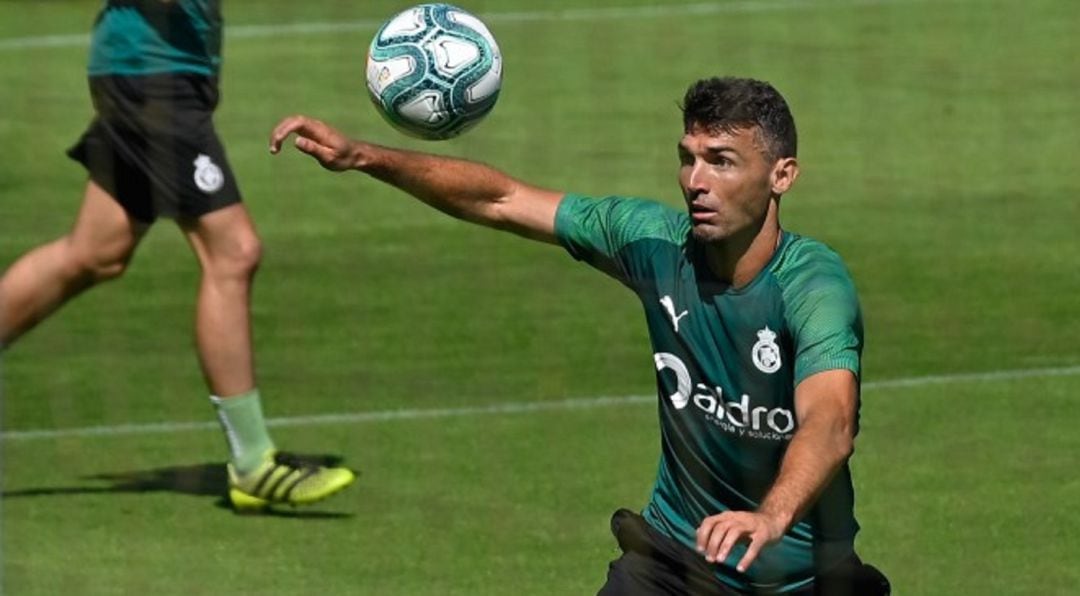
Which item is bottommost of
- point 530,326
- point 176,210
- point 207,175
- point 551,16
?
point 530,326

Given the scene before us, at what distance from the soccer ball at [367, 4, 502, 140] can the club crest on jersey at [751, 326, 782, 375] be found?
1187 mm

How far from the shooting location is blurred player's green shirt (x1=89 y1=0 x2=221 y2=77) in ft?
28.5

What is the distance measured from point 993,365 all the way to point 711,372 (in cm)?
455

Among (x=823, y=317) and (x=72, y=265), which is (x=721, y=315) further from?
(x=72, y=265)

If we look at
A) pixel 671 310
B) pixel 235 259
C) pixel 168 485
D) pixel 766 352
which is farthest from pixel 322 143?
pixel 168 485

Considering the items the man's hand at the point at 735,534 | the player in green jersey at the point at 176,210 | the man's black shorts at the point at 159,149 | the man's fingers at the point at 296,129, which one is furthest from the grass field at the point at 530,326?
the man's hand at the point at 735,534

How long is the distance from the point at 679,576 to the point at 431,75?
60.1 inches

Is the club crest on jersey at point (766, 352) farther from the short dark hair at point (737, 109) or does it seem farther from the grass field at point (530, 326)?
the grass field at point (530, 326)

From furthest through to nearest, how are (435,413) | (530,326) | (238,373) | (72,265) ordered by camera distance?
(530,326) → (435,413) → (72,265) → (238,373)

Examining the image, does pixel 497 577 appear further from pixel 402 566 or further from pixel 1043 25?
pixel 1043 25

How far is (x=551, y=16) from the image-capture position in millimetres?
18531


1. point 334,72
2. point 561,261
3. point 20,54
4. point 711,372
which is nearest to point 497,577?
point 711,372

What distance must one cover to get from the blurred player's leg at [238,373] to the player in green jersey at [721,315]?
224 centimetres

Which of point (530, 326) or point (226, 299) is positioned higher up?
point (226, 299)
